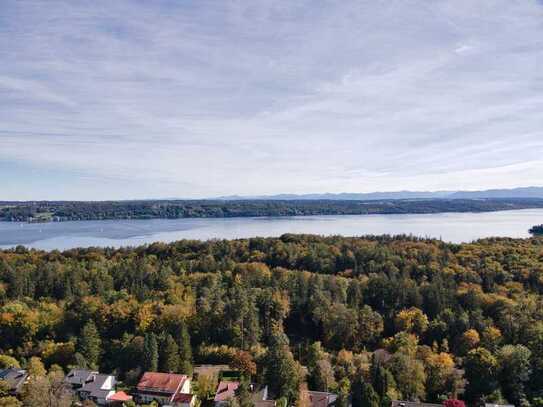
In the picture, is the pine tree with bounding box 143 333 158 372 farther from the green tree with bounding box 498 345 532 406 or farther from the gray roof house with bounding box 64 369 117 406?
the green tree with bounding box 498 345 532 406

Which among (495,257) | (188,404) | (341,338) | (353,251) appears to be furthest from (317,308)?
(495,257)

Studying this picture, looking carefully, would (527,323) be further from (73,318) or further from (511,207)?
(511,207)

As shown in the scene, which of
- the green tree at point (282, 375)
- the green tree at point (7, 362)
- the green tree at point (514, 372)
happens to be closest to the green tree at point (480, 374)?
the green tree at point (514, 372)

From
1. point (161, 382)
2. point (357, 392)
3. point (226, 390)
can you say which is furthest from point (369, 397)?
point (161, 382)

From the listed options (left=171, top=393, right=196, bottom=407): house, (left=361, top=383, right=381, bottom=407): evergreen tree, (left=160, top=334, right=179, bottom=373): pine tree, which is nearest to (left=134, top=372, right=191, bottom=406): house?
(left=171, top=393, right=196, bottom=407): house

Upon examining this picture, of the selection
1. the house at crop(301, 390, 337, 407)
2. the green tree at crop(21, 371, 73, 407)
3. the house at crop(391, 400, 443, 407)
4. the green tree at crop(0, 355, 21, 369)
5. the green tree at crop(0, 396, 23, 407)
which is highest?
the green tree at crop(21, 371, 73, 407)

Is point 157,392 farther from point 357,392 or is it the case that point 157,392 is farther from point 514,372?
point 514,372

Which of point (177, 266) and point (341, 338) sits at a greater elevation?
point (177, 266)
